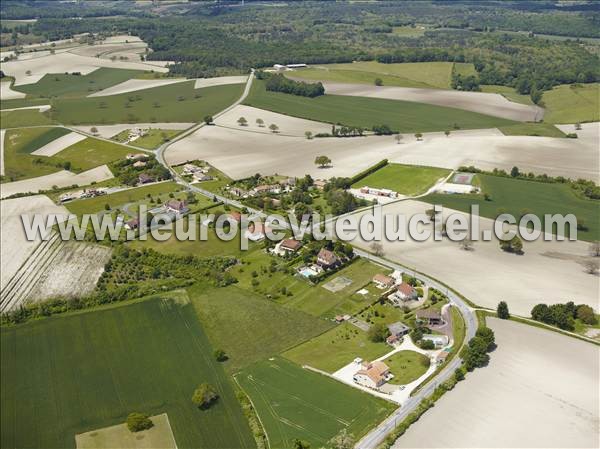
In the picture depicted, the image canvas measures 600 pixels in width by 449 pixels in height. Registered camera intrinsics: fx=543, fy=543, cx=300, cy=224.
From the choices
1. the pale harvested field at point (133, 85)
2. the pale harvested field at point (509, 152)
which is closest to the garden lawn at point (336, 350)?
the pale harvested field at point (509, 152)

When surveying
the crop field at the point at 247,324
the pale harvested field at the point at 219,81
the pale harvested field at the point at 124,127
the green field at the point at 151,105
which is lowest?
the crop field at the point at 247,324

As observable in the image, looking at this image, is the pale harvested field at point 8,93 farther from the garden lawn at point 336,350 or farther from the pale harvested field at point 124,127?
the garden lawn at point 336,350

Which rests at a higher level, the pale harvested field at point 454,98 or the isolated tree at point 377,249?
the pale harvested field at point 454,98

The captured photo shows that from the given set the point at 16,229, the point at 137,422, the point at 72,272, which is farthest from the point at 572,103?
the point at 137,422

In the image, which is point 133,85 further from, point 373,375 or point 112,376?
point 373,375

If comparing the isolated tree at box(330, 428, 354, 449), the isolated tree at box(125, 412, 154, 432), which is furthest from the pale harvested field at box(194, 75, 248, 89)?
the isolated tree at box(330, 428, 354, 449)

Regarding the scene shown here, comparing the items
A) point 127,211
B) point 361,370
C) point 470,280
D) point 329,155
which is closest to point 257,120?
point 329,155

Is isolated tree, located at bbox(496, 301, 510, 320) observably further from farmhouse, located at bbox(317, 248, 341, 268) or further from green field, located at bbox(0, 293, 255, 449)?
green field, located at bbox(0, 293, 255, 449)
